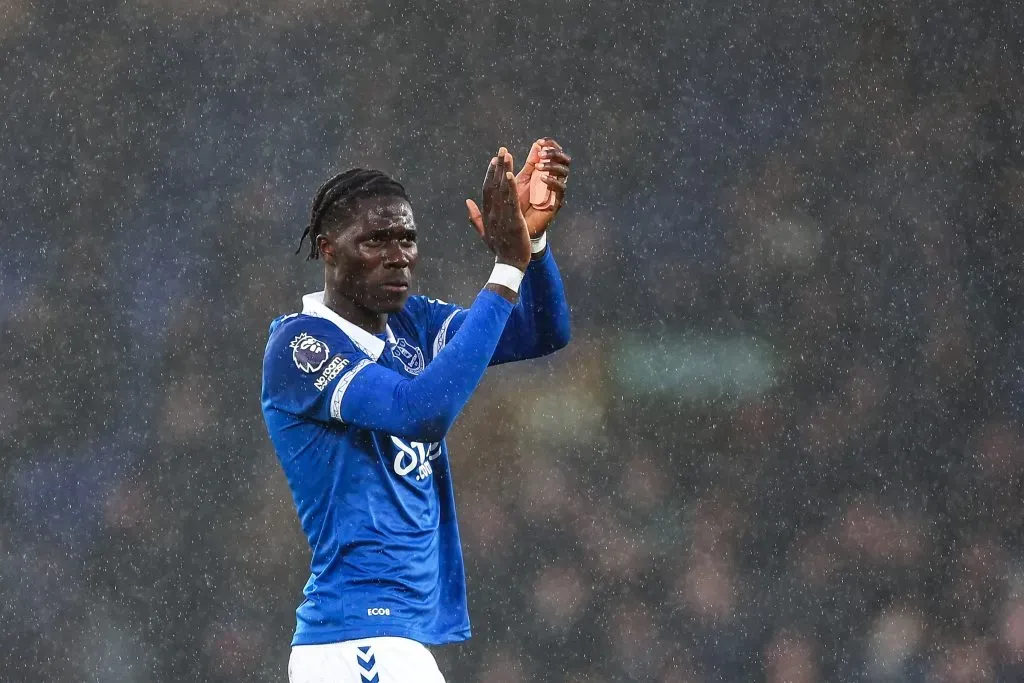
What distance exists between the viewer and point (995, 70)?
669 cm

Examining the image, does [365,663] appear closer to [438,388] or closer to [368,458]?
[368,458]

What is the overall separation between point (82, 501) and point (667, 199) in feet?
9.84

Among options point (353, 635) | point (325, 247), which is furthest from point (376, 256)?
point (353, 635)

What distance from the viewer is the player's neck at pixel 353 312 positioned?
2.90m

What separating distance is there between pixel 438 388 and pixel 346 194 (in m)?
0.55

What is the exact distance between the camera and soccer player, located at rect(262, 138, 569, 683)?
8.66 ft

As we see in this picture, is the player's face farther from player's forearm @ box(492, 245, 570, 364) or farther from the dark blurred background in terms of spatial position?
the dark blurred background

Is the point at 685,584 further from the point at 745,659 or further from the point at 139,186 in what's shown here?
the point at 139,186

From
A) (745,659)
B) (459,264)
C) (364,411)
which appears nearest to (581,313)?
(459,264)

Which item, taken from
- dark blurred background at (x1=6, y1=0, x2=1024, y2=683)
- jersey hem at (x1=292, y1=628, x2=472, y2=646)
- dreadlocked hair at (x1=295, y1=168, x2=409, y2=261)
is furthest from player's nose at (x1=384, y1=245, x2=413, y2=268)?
dark blurred background at (x1=6, y1=0, x2=1024, y2=683)

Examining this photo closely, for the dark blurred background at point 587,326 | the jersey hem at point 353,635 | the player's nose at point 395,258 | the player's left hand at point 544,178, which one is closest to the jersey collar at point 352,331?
the player's nose at point 395,258

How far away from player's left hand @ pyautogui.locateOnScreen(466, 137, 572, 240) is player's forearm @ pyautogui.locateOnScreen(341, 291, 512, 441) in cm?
29

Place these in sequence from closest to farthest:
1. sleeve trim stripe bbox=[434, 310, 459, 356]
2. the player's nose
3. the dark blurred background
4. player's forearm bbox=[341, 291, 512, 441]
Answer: player's forearm bbox=[341, 291, 512, 441]
the player's nose
sleeve trim stripe bbox=[434, 310, 459, 356]
the dark blurred background

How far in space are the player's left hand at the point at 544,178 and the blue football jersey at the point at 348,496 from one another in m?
0.40
